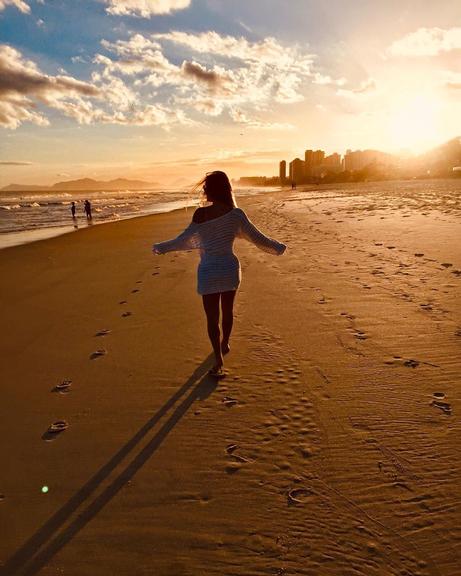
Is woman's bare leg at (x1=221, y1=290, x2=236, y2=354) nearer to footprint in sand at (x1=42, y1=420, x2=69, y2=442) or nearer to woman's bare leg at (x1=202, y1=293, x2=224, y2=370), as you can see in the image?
woman's bare leg at (x1=202, y1=293, x2=224, y2=370)

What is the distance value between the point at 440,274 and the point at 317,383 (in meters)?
4.66

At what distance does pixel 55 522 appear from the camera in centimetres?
246

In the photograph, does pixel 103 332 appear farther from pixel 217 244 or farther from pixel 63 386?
pixel 217 244

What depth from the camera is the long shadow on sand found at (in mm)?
2217

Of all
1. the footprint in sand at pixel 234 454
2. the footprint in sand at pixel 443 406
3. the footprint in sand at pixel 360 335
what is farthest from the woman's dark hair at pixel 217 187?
the footprint in sand at pixel 443 406

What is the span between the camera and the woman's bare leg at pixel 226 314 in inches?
165

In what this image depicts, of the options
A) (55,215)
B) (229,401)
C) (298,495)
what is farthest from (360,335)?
(55,215)

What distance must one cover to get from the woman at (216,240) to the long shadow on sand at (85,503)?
910 millimetres

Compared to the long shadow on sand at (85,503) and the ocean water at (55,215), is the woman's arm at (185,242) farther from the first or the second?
the long shadow on sand at (85,503)

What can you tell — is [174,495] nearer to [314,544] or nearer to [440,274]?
[314,544]

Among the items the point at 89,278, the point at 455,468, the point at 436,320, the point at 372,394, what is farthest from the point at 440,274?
Result: the point at 89,278

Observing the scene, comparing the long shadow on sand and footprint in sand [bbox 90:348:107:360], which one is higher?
footprint in sand [bbox 90:348:107:360]

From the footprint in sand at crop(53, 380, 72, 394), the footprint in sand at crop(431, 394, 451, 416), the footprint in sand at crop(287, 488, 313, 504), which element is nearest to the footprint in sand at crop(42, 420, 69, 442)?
the footprint in sand at crop(53, 380, 72, 394)

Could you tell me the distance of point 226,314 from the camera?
436 cm
